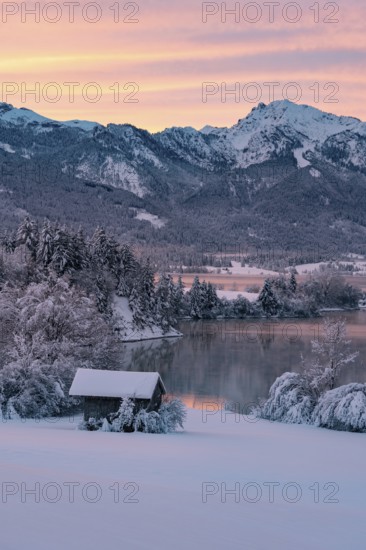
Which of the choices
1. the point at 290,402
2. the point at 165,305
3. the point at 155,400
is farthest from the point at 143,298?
the point at 155,400

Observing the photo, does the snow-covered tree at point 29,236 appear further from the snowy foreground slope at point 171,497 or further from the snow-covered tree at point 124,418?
the snowy foreground slope at point 171,497

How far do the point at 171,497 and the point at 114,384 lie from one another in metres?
18.7

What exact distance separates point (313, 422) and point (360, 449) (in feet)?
35.8

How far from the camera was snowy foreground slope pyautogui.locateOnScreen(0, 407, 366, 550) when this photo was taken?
10.8 metres

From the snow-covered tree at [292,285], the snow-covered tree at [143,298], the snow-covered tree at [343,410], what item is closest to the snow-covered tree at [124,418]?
the snow-covered tree at [343,410]

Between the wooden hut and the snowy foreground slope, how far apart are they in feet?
22.9

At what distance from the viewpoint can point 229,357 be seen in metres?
71.9

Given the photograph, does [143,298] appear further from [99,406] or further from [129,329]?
[99,406]

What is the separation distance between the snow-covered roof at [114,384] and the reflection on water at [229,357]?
1507 cm

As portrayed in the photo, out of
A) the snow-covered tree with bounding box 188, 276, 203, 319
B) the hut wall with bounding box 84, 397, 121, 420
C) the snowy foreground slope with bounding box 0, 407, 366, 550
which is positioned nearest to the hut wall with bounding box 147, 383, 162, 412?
the hut wall with bounding box 84, 397, 121, 420

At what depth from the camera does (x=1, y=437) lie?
21.5 metres

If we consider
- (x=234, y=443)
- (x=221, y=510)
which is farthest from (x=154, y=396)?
(x=221, y=510)

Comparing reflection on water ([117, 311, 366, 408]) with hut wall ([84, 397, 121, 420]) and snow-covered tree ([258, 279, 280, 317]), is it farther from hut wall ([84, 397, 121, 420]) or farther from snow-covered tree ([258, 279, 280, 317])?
hut wall ([84, 397, 121, 420])

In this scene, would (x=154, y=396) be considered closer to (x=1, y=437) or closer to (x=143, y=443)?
(x=143, y=443)
